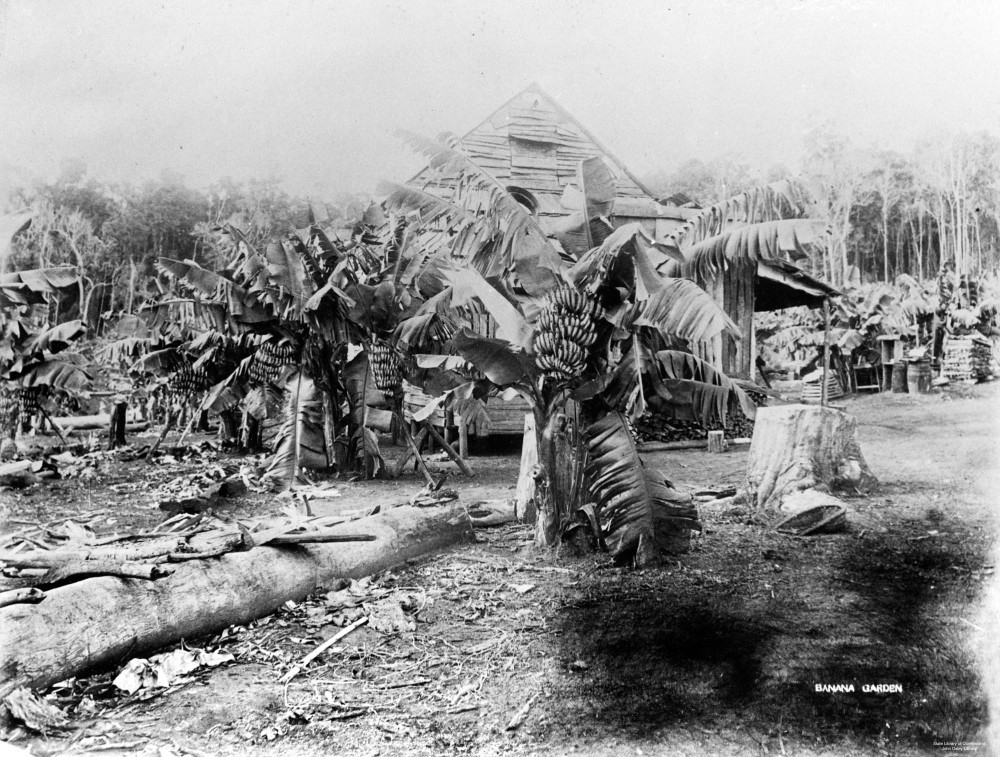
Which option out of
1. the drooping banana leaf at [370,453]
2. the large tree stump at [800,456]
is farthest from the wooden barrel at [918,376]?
the drooping banana leaf at [370,453]

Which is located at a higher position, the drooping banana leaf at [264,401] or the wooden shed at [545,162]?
the wooden shed at [545,162]

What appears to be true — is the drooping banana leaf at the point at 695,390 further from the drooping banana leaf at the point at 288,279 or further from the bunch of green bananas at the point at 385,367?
the drooping banana leaf at the point at 288,279

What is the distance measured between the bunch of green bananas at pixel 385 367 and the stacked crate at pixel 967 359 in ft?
6.98

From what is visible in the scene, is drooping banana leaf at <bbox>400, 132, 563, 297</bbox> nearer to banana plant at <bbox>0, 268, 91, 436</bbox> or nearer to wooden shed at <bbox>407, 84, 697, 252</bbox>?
wooden shed at <bbox>407, 84, 697, 252</bbox>

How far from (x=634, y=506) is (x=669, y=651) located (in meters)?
0.52

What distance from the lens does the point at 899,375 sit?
2359 mm

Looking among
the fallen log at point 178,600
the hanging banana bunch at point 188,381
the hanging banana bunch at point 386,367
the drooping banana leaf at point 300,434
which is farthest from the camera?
the hanging banana bunch at point 188,381

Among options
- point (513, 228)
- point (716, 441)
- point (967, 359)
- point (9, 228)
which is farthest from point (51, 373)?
point (967, 359)

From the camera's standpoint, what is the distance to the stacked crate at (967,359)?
2129mm

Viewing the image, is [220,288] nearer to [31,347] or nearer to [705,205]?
[31,347]

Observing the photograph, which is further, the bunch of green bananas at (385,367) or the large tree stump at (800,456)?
the bunch of green bananas at (385,367)

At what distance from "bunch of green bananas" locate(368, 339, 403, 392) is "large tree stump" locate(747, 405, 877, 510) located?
1.55 metres

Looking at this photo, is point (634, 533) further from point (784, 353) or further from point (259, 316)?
point (259, 316)

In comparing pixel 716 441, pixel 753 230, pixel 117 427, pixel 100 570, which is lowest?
pixel 100 570
